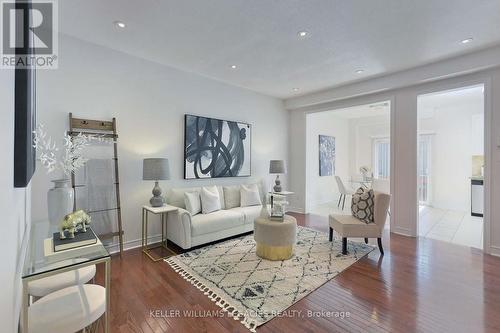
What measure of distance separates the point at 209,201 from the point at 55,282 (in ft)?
7.58

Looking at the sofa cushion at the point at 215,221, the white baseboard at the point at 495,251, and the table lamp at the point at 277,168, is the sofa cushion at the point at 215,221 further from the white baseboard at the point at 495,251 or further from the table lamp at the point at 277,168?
the white baseboard at the point at 495,251

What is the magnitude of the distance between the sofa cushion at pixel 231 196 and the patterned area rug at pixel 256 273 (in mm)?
741

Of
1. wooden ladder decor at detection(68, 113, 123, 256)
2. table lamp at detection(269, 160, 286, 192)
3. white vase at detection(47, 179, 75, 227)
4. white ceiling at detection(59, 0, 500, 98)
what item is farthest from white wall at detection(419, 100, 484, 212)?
white vase at detection(47, 179, 75, 227)

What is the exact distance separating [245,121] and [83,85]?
287 centimetres

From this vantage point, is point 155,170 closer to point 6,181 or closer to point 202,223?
point 202,223

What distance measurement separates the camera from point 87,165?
3.14 m

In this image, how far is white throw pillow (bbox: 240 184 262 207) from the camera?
4.47 metres

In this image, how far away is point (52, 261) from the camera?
1.39 m

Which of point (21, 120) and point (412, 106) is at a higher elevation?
point (412, 106)

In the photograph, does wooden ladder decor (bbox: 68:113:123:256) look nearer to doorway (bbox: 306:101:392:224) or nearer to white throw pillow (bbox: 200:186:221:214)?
white throw pillow (bbox: 200:186:221:214)

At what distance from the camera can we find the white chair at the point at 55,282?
162cm

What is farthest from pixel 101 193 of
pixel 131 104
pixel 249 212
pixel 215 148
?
pixel 249 212

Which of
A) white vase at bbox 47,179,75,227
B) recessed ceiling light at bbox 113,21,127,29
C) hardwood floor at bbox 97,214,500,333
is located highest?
recessed ceiling light at bbox 113,21,127,29

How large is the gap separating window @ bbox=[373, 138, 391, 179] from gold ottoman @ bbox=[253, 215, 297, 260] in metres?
5.62
